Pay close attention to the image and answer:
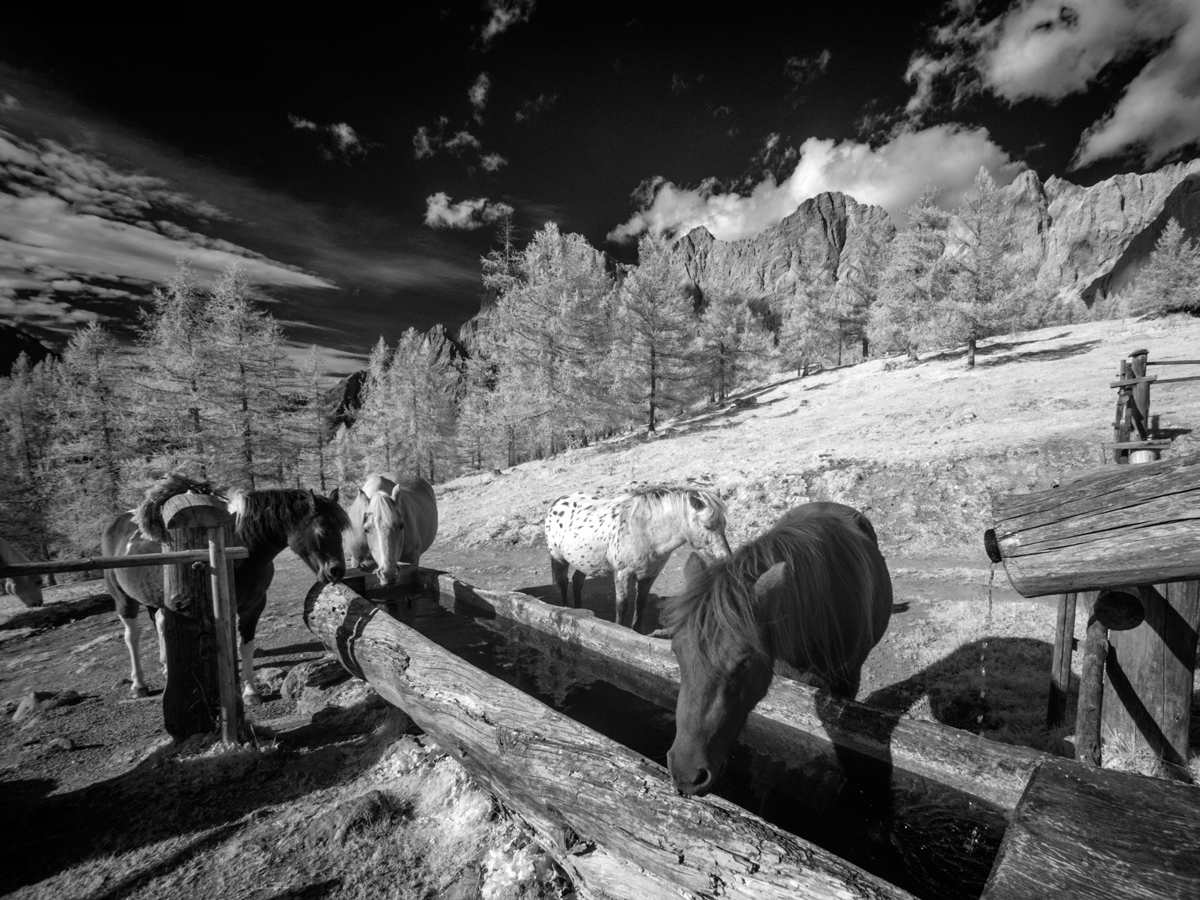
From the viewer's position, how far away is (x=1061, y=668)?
3828 millimetres

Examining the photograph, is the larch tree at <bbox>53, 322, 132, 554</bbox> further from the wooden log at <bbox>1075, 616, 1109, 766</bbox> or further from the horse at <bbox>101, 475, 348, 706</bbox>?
the wooden log at <bbox>1075, 616, 1109, 766</bbox>

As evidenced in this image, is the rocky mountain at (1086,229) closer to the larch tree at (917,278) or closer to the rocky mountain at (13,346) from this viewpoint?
the larch tree at (917,278)

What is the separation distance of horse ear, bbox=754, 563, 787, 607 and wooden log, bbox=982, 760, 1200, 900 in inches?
54.7

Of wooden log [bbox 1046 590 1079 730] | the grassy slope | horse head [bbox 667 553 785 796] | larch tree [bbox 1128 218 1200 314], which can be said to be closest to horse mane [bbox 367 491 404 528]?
horse head [bbox 667 553 785 796]

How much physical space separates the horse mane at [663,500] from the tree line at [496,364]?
5.96m

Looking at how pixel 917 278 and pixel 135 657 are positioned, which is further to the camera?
pixel 917 278

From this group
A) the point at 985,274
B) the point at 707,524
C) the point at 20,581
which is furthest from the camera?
the point at 985,274

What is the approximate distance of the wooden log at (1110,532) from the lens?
1029mm

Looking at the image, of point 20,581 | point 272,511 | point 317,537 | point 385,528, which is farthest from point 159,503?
point 385,528

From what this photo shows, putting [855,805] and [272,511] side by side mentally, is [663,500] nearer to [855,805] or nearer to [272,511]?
[855,805]

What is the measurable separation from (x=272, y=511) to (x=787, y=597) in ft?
17.1

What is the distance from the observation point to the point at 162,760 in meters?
3.90

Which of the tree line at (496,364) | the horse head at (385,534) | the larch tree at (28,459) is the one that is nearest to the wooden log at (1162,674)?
the horse head at (385,534)

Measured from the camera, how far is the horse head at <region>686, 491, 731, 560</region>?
19.7 feet
